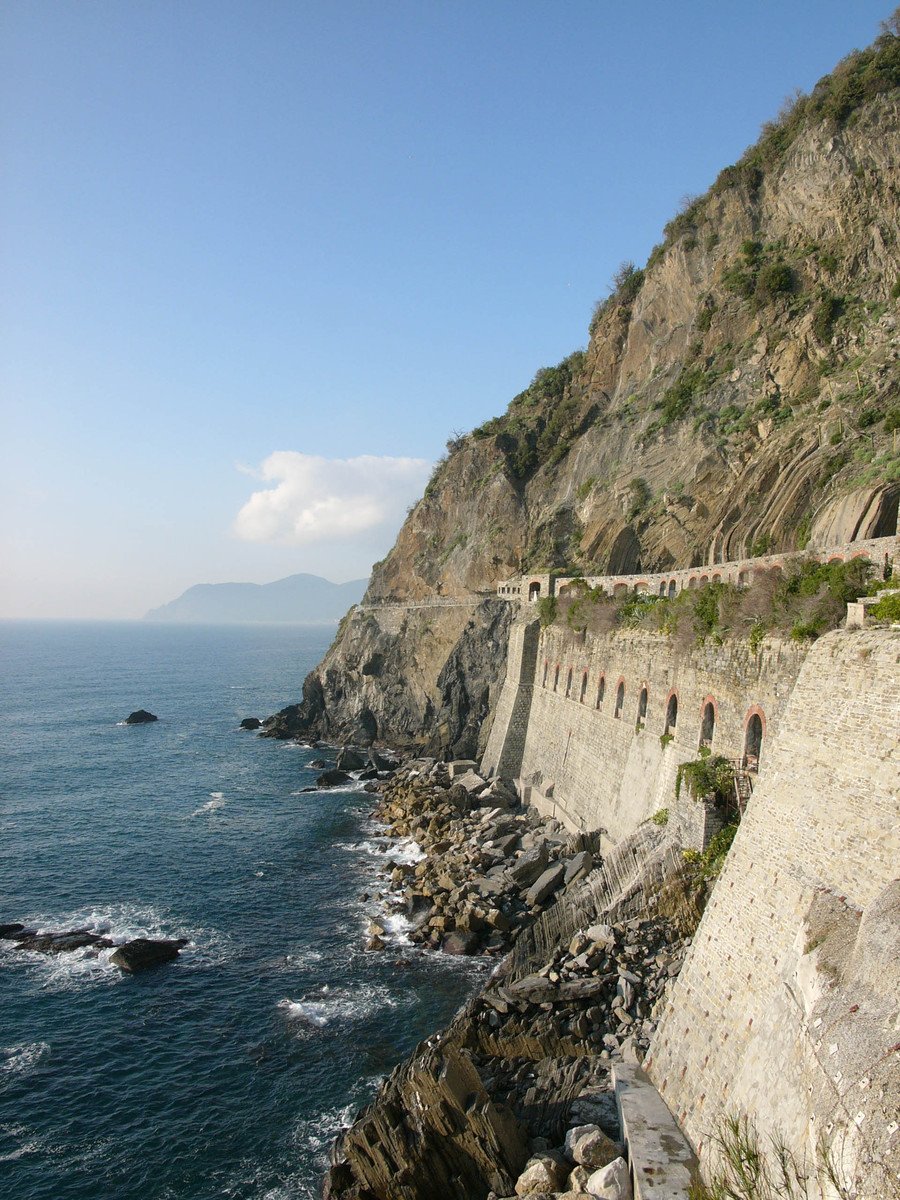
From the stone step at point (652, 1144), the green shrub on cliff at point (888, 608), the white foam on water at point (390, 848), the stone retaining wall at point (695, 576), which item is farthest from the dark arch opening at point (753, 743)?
the white foam on water at point (390, 848)

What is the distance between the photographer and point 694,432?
4778 centimetres

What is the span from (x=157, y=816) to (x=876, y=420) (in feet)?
138

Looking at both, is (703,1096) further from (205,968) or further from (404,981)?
(205,968)

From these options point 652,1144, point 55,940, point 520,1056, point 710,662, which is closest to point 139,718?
point 55,940

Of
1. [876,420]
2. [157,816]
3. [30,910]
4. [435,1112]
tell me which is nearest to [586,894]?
[435,1112]

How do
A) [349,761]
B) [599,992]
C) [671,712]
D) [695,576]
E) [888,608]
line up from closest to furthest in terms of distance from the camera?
[888,608] < [599,992] < [671,712] < [695,576] < [349,761]

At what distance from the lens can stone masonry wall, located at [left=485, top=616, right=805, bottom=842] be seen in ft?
65.9

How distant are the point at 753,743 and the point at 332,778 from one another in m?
34.6

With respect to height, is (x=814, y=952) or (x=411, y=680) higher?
(x=814, y=952)

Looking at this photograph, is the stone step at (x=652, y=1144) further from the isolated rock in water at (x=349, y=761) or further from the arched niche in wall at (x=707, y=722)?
the isolated rock in water at (x=349, y=761)

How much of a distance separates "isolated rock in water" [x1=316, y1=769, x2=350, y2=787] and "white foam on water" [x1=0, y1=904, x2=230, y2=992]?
19.5m

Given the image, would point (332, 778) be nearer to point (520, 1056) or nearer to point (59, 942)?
point (59, 942)

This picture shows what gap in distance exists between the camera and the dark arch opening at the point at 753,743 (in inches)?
772

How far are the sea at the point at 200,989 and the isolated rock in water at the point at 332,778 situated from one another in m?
1.38
